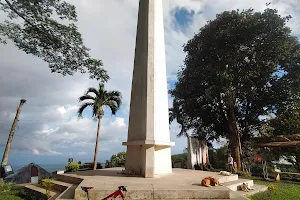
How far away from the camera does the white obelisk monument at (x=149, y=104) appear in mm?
8805

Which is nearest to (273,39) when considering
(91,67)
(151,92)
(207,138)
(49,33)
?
(207,138)

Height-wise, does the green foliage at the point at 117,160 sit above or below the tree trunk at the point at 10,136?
below

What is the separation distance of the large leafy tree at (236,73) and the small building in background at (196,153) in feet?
4.64

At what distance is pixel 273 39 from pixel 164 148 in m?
14.1

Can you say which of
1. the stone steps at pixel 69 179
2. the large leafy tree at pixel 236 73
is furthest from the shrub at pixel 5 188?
the large leafy tree at pixel 236 73

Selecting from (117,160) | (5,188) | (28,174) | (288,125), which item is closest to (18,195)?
(5,188)

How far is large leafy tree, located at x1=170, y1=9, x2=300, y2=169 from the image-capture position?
17188mm

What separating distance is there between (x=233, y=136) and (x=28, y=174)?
16131mm

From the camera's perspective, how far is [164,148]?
9.55 metres

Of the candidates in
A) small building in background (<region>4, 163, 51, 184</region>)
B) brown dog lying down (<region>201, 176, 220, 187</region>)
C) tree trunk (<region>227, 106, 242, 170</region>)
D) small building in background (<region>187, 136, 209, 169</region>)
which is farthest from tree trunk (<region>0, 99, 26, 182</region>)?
tree trunk (<region>227, 106, 242, 170</region>)

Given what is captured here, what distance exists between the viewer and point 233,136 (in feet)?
59.9

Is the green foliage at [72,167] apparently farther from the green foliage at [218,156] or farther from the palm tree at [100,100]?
the green foliage at [218,156]

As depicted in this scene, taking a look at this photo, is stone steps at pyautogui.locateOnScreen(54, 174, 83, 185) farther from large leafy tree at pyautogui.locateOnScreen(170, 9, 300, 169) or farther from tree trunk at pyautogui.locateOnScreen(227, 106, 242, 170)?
tree trunk at pyautogui.locateOnScreen(227, 106, 242, 170)

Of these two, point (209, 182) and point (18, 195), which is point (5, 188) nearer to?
point (18, 195)
